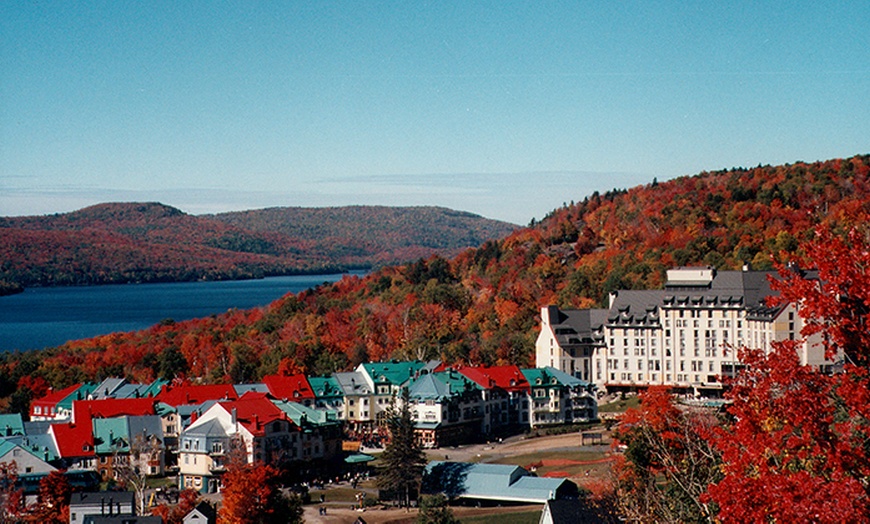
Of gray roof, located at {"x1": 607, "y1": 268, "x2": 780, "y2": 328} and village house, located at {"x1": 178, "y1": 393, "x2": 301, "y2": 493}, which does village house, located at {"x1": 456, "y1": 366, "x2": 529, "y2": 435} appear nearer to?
gray roof, located at {"x1": 607, "y1": 268, "x2": 780, "y2": 328}

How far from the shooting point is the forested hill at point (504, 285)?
80.6 metres

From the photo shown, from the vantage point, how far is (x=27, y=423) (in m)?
54.8

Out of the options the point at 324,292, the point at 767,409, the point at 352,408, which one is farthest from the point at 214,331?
the point at 767,409

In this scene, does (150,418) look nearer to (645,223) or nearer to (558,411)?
(558,411)

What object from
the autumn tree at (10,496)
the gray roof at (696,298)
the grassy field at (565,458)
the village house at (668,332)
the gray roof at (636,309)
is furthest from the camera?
the gray roof at (636,309)

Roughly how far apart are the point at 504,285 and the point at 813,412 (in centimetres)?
8918

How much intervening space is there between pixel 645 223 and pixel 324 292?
33.5 meters

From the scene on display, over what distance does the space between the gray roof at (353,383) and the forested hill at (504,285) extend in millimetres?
10326

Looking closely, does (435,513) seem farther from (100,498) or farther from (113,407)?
(113,407)

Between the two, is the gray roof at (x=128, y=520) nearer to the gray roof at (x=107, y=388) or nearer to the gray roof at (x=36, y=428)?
the gray roof at (x=36, y=428)

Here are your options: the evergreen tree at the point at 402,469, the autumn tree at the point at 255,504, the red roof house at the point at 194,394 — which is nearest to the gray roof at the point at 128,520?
the autumn tree at the point at 255,504

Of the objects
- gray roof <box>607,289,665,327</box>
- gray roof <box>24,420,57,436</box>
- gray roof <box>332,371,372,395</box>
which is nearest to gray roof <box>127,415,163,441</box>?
gray roof <box>24,420,57,436</box>

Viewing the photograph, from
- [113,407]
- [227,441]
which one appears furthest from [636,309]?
[113,407]

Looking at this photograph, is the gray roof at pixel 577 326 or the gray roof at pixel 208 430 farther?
the gray roof at pixel 577 326
